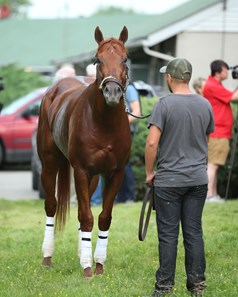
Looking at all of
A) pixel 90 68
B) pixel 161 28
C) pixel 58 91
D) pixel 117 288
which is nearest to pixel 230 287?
pixel 117 288

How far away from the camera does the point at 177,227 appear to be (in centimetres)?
676

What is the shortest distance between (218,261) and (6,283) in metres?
2.21

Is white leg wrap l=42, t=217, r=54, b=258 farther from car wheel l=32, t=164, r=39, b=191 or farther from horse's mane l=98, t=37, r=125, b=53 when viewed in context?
car wheel l=32, t=164, r=39, b=191

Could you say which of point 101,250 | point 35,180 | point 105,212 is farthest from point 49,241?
point 35,180

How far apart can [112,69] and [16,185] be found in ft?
37.7

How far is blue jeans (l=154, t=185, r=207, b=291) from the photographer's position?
673 centimetres

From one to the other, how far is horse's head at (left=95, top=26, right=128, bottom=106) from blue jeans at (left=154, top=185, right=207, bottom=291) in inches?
38.5

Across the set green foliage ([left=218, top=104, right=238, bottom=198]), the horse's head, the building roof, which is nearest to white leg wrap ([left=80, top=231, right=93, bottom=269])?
the horse's head

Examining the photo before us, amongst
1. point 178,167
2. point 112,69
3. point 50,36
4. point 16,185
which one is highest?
point 112,69

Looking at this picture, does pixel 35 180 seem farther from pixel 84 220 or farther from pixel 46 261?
pixel 84 220

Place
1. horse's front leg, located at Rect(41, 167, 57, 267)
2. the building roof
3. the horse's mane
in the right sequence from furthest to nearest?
the building roof
horse's front leg, located at Rect(41, 167, 57, 267)
the horse's mane

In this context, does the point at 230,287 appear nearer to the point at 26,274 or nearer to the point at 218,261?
the point at 218,261

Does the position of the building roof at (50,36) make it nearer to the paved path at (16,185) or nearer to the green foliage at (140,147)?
the paved path at (16,185)

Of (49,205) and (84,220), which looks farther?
(49,205)
